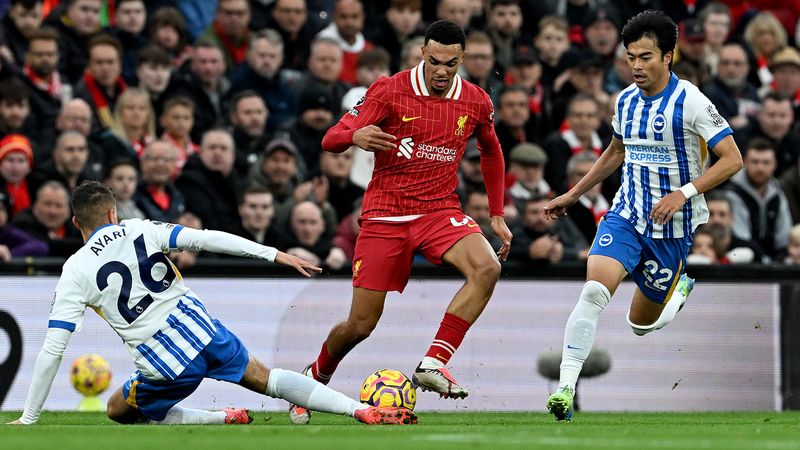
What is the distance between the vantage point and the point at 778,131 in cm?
1667

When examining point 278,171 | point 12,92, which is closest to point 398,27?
point 278,171

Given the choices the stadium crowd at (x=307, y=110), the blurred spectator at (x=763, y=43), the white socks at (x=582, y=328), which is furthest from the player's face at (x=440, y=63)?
the blurred spectator at (x=763, y=43)

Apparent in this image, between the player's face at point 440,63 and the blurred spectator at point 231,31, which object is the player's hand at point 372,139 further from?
the blurred spectator at point 231,31

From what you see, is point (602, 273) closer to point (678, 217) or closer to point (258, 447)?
point (678, 217)

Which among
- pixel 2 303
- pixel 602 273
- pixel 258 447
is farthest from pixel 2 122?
pixel 258 447

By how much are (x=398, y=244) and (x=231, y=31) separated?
21.4 feet

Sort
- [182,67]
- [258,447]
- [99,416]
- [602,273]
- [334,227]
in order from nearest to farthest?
1. [258,447]
2. [602,273]
3. [99,416]
4. [334,227]
5. [182,67]

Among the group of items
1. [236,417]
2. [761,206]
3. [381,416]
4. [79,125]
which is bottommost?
[236,417]

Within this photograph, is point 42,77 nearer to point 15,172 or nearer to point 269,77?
point 15,172

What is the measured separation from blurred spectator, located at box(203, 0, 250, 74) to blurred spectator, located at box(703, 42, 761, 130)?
527cm

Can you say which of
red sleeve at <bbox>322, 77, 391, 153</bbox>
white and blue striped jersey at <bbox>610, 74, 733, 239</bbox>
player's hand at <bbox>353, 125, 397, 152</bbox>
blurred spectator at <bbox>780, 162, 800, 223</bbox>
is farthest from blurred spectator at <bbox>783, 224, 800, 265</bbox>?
player's hand at <bbox>353, 125, 397, 152</bbox>

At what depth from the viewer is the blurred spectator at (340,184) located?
1458cm

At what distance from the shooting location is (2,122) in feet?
46.3

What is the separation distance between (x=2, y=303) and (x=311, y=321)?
8.73 feet
